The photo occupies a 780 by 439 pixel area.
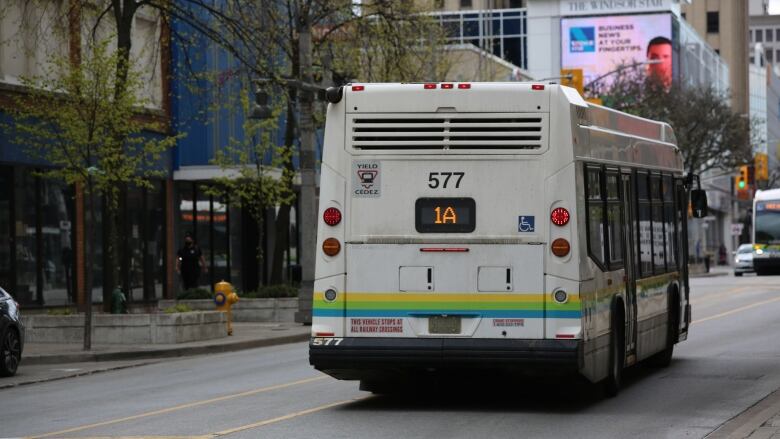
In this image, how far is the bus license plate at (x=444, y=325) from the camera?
1384 cm

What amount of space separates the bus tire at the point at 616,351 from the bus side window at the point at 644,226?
135 cm

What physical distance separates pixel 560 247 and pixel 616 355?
2.16 m

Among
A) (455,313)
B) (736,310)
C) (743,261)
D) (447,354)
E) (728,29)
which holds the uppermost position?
(728,29)

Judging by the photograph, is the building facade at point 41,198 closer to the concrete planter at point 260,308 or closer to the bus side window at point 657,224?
the concrete planter at point 260,308

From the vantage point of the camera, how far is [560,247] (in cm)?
1375

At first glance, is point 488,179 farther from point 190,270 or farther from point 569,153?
point 190,270

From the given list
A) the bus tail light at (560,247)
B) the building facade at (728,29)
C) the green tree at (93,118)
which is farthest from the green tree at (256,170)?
the building facade at (728,29)

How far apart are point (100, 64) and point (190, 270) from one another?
572 inches

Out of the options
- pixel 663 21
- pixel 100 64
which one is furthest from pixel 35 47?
pixel 663 21

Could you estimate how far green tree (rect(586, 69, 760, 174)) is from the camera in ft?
259

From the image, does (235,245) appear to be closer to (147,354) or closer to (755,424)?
(147,354)

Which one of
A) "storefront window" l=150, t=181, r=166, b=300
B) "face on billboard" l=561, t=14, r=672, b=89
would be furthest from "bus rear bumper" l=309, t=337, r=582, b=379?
"face on billboard" l=561, t=14, r=672, b=89

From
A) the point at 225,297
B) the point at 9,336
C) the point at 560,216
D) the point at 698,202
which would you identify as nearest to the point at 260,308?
the point at 225,297

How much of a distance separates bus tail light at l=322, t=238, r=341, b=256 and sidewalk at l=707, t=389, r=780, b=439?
3.79m
